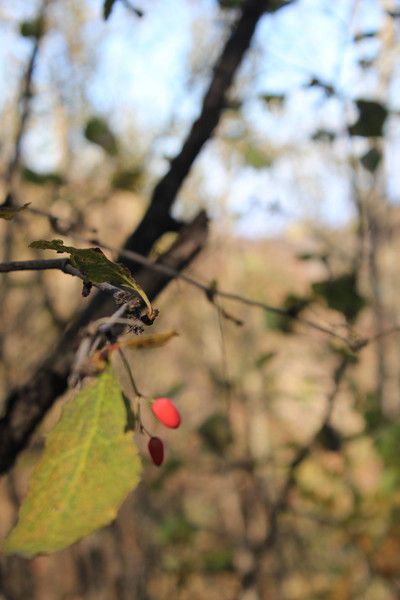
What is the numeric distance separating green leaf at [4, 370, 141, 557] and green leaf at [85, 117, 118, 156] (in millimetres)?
1037

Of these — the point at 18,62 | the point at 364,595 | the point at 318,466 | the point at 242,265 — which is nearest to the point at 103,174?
the point at 18,62

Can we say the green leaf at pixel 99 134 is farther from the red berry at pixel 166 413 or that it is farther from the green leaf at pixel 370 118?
the red berry at pixel 166 413

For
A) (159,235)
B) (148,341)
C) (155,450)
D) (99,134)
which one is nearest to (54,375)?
(159,235)

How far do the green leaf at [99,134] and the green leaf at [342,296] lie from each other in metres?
0.50

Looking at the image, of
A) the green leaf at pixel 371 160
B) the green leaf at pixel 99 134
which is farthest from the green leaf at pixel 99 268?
the green leaf at pixel 99 134

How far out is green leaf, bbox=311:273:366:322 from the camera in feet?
4.35

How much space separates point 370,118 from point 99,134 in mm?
556

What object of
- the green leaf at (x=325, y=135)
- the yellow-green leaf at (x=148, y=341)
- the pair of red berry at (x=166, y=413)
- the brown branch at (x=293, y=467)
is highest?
the yellow-green leaf at (x=148, y=341)

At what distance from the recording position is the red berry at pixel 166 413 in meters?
0.42

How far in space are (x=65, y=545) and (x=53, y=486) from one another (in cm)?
4

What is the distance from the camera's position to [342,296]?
4.38 ft

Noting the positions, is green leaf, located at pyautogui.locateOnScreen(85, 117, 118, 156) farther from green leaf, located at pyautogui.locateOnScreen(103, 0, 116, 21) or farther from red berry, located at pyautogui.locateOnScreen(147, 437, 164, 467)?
red berry, located at pyautogui.locateOnScreen(147, 437, 164, 467)

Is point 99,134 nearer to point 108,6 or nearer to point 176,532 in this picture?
point 108,6

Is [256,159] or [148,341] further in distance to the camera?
[256,159]
